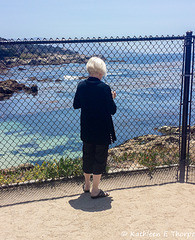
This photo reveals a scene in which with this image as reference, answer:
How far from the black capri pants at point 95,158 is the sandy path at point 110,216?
0.44m

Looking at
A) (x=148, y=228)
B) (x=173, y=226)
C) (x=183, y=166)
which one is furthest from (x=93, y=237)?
(x=183, y=166)

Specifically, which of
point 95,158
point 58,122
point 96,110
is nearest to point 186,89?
point 96,110

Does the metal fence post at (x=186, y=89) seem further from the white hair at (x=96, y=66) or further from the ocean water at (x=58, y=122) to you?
the white hair at (x=96, y=66)

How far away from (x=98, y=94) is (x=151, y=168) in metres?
1.92

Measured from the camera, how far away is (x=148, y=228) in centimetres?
Answer: 352

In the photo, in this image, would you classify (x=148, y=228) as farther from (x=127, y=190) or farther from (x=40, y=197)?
(x=40, y=197)

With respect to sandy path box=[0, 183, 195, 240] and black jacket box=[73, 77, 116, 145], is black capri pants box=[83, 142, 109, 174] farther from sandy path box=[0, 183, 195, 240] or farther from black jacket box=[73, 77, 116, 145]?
sandy path box=[0, 183, 195, 240]

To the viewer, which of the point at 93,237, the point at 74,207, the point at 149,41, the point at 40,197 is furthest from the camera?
the point at 149,41

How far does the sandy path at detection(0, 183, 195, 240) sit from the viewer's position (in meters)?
3.45

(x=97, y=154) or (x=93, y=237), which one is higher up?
(x=97, y=154)

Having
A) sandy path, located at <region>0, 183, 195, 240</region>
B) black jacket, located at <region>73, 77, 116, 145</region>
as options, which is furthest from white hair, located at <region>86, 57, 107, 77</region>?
sandy path, located at <region>0, 183, 195, 240</region>

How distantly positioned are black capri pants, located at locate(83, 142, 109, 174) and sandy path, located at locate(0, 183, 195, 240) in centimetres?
44

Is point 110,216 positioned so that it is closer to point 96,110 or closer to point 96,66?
point 96,110

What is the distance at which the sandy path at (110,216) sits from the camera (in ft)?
11.3
